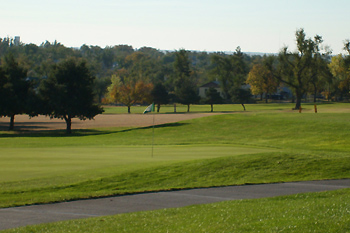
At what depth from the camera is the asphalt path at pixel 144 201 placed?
1092 cm

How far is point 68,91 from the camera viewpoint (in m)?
57.7

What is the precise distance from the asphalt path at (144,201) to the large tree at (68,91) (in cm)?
4498

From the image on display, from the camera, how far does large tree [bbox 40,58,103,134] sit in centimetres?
5688

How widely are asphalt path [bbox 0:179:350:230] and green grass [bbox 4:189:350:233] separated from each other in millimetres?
924

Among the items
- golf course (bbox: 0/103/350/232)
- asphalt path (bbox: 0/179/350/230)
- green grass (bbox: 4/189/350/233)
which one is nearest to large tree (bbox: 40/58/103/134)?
golf course (bbox: 0/103/350/232)

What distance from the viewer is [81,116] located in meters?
61.2

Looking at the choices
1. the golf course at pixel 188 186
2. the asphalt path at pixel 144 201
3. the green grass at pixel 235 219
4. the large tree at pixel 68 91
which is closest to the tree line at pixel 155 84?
the large tree at pixel 68 91

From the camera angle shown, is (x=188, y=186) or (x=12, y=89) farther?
(x=12, y=89)

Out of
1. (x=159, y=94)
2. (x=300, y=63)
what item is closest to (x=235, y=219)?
(x=300, y=63)

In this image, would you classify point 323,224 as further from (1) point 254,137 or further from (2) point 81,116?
(2) point 81,116

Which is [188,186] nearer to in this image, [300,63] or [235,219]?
[235,219]

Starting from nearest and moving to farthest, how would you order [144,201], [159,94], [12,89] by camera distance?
[144,201] → [12,89] → [159,94]

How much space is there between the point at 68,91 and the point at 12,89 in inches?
323

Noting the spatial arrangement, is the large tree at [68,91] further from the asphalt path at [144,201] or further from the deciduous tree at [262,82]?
the deciduous tree at [262,82]
